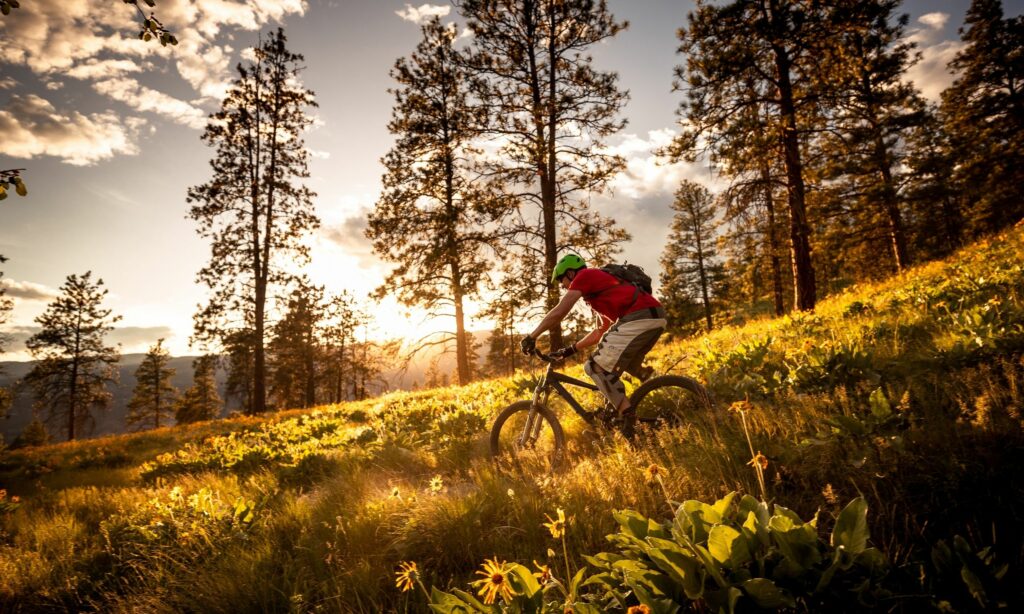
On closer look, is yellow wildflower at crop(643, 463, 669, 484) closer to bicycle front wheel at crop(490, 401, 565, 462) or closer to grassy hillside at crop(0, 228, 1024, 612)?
grassy hillside at crop(0, 228, 1024, 612)

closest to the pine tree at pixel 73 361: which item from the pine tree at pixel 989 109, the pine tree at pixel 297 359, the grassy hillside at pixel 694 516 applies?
the pine tree at pixel 297 359

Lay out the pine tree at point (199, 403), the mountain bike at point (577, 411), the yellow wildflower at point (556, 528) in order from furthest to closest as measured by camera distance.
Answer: the pine tree at point (199, 403) → the mountain bike at point (577, 411) → the yellow wildflower at point (556, 528)

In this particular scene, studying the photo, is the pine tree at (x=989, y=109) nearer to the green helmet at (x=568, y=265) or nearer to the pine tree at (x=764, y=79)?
the pine tree at (x=764, y=79)

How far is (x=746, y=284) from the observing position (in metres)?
16.4

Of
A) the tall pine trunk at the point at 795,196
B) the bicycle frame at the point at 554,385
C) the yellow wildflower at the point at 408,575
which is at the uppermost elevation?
the tall pine trunk at the point at 795,196

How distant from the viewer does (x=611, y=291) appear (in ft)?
14.3

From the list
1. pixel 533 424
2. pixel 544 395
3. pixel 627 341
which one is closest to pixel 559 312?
pixel 627 341

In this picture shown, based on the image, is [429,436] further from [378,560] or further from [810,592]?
[810,592]

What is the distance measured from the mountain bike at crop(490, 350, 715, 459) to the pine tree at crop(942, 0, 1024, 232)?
89.5ft

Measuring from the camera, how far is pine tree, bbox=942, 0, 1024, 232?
20391 mm

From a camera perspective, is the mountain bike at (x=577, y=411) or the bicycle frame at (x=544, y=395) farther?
the bicycle frame at (x=544, y=395)

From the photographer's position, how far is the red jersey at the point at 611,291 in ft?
14.1

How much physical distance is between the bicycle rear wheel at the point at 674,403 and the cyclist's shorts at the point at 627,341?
1.10 feet

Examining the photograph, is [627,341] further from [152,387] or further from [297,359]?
[152,387]
